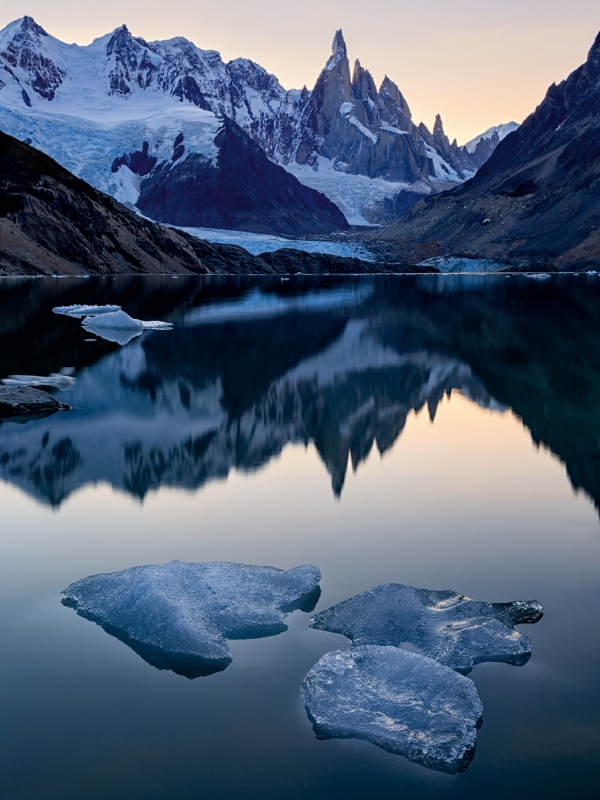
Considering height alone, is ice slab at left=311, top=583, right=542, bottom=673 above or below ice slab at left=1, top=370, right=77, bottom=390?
above

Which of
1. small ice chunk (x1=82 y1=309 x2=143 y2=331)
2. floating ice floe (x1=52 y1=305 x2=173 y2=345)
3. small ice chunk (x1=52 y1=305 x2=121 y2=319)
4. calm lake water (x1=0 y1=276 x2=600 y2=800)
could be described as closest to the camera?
calm lake water (x1=0 y1=276 x2=600 y2=800)

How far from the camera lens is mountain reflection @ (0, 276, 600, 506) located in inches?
623

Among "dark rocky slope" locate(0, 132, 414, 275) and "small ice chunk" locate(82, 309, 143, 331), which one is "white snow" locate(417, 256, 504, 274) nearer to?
"dark rocky slope" locate(0, 132, 414, 275)

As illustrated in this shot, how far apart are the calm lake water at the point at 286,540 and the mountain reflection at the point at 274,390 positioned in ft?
0.40

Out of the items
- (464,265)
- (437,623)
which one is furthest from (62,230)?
(437,623)

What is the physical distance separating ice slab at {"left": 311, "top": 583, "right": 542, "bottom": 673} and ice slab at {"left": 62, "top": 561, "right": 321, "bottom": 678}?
0.67m

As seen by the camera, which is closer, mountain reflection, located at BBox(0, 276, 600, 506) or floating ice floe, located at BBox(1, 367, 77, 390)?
mountain reflection, located at BBox(0, 276, 600, 506)

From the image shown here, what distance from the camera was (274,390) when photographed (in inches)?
965

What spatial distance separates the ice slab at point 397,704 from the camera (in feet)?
21.4

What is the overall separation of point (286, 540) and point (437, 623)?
3.32 metres

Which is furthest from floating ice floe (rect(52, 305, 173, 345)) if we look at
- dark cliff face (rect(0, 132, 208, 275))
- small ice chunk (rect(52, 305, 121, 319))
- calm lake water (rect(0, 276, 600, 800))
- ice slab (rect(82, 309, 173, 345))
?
dark cliff face (rect(0, 132, 208, 275))

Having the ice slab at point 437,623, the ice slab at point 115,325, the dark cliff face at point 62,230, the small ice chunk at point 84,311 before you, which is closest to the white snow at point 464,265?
the dark cliff face at point 62,230

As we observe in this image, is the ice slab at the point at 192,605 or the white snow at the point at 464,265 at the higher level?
the white snow at the point at 464,265

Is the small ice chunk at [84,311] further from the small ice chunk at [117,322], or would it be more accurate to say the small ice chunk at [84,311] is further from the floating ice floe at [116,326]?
the small ice chunk at [117,322]
